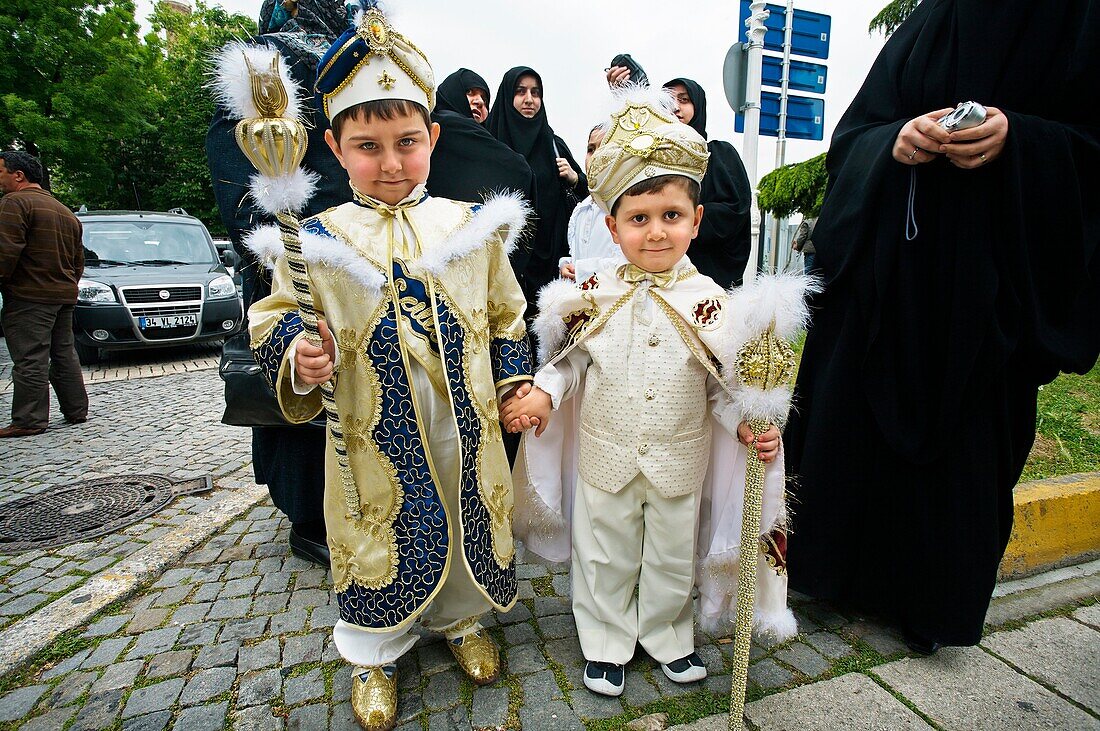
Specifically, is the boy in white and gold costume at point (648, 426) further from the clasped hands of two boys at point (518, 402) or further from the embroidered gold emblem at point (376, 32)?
the embroidered gold emblem at point (376, 32)

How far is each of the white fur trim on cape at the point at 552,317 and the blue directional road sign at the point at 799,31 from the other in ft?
18.0

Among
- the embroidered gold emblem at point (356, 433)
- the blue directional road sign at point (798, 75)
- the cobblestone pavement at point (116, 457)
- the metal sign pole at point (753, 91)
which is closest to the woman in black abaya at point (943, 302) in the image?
the embroidered gold emblem at point (356, 433)

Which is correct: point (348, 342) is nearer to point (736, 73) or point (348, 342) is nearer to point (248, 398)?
point (248, 398)

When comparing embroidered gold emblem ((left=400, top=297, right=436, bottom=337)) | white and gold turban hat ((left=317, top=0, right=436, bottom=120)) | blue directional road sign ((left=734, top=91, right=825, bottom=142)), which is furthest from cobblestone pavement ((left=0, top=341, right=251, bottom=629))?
blue directional road sign ((left=734, top=91, right=825, bottom=142))

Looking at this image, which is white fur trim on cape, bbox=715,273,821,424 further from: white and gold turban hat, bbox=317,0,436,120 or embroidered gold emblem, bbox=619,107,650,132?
white and gold turban hat, bbox=317,0,436,120

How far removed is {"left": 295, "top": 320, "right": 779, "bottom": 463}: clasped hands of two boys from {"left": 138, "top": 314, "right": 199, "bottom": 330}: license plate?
820 cm

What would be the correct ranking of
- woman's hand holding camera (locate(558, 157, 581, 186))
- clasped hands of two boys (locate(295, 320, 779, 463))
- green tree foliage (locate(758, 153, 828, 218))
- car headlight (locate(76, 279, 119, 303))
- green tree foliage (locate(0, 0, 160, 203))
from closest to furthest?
clasped hands of two boys (locate(295, 320, 779, 463)) → woman's hand holding camera (locate(558, 157, 581, 186)) → car headlight (locate(76, 279, 119, 303)) → green tree foliage (locate(0, 0, 160, 203)) → green tree foliage (locate(758, 153, 828, 218))

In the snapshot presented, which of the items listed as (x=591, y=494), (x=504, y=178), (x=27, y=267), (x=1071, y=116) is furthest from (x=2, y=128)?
(x=1071, y=116)

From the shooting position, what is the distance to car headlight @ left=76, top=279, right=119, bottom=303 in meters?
7.75

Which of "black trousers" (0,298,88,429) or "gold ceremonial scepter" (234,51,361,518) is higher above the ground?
"gold ceremonial scepter" (234,51,361,518)

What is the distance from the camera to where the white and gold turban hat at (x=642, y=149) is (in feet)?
6.23

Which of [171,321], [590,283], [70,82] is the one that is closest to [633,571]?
[590,283]

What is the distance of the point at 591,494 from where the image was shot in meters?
2.16

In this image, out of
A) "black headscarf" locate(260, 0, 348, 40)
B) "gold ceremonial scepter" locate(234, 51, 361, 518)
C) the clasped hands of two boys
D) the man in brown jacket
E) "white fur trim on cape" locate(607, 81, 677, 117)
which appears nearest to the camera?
"gold ceremonial scepter" locate(234, 51, 361, 518)
